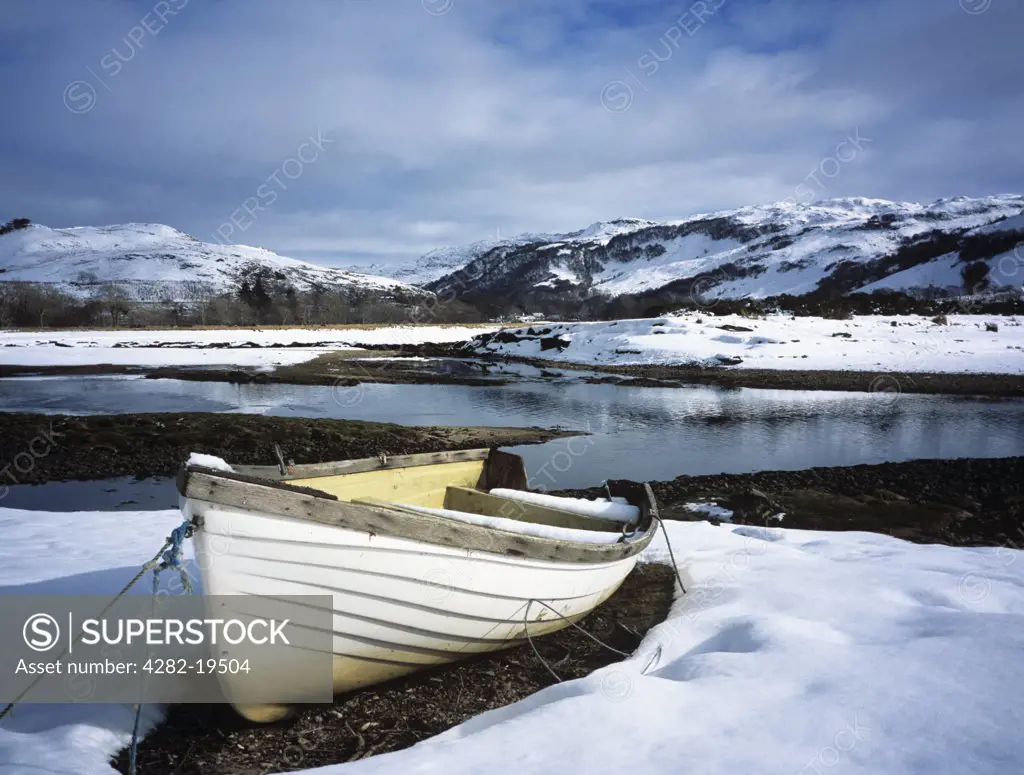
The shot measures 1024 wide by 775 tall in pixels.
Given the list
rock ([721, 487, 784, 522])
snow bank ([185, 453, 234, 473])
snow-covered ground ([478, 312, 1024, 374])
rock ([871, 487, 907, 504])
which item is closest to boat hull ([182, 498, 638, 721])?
snow bank ([185, 453, 234, 473])

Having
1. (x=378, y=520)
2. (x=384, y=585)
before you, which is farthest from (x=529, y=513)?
(x=378, y=520)

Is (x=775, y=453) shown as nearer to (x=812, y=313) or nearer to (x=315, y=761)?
(x=315, y=761)

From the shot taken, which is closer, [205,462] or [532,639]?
[205,462]

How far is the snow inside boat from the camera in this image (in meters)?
4.22

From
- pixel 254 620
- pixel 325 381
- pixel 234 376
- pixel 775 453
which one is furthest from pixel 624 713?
pixel 234 376

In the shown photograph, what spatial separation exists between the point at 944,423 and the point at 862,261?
171 metres

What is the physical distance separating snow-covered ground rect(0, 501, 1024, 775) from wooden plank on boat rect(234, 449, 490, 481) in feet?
6.22

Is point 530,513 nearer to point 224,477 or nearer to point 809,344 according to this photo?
point 224,477

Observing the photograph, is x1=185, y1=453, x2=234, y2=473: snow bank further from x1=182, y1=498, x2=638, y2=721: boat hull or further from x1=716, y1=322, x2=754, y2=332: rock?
x1=716, y1=322, x2=754, y2=332: rock

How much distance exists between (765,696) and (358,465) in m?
4.69

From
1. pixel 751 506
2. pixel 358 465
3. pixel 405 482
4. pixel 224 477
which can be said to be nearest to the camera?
pixel 224 477

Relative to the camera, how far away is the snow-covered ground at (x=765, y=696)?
12.4 ft

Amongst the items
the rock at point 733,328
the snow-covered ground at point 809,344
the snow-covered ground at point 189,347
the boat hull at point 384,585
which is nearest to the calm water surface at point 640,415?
the boat hull at point 384,585

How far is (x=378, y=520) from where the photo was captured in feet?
14.9
